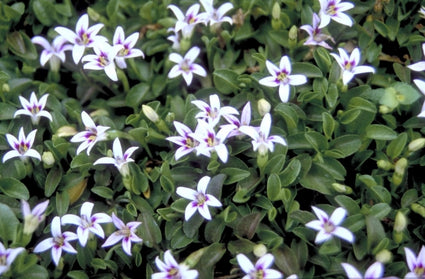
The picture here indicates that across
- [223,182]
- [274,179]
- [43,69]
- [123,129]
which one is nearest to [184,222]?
[223,182]

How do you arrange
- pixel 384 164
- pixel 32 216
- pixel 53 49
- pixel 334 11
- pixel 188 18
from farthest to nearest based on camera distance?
pixel 53 49, pixel 188 18, pixel 334 11, pixel 384 164, pixel 32 216

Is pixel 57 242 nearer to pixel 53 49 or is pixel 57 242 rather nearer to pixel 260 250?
Result: pixel 260 250

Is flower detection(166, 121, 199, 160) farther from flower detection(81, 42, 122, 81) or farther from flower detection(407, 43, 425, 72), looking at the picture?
flower detection(407, 43, 425, 72)

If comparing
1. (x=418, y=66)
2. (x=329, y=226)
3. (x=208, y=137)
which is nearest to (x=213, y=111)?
(x=208, y=137)

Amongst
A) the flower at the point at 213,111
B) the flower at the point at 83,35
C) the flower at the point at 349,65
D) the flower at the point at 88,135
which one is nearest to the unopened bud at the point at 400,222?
the flower at the point at 349,65

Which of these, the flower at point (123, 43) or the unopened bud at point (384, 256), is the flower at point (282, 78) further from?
the unopened bud at point (384, 256)

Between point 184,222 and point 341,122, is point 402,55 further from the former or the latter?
point 184,222
